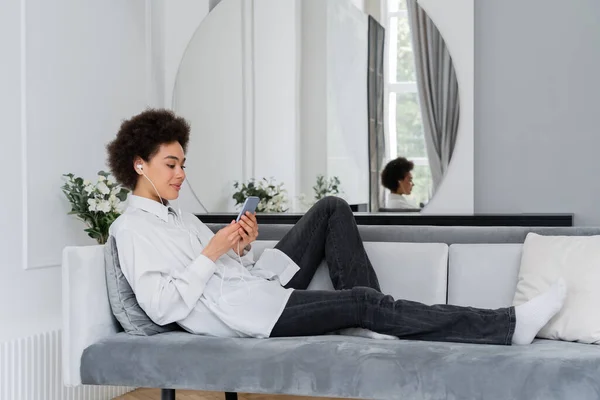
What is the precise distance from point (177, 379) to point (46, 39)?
175 cm

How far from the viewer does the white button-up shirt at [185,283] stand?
239 cm

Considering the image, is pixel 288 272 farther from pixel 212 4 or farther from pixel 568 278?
pixel 212 4

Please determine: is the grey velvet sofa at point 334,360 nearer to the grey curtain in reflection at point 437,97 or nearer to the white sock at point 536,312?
the white sock at point 536,312

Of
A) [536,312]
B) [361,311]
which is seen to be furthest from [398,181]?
[536,312]

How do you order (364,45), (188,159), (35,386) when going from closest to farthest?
(35,386) → (364,45) → (188,159)

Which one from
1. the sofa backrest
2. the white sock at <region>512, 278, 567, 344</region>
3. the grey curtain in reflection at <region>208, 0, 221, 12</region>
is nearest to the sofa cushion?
the sofa backrest

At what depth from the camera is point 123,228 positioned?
246cm

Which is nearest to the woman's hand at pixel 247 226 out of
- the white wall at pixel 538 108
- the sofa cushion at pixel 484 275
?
the sofa cushion at pixel 484 275

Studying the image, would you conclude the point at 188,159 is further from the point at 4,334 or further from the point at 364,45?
the point at 4,334

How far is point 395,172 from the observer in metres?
3.91

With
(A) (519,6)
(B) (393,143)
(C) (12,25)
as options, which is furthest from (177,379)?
(A) (519,6)

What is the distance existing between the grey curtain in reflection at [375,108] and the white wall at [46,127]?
4.21ft

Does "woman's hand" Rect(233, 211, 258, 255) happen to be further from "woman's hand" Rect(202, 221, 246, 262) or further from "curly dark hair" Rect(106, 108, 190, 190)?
"curly dark hair" Rect(106, 108, 190, 190)

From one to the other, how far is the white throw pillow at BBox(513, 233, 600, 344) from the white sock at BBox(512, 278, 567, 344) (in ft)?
0.52
